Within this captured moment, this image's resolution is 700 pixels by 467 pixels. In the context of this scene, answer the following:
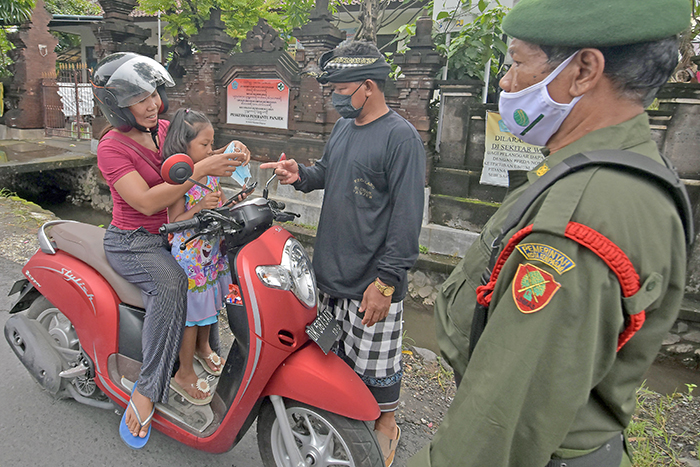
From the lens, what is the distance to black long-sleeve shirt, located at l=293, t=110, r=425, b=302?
1.97 meters

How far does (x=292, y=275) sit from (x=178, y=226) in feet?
1.60

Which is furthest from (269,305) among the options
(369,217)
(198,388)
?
(198,388)

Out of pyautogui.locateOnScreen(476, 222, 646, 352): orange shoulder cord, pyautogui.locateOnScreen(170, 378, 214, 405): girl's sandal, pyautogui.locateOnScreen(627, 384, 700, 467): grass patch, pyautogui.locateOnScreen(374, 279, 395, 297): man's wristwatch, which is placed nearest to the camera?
pyautogui.locateOnScreen(476, 222, 646, 352): orange shoulder cord

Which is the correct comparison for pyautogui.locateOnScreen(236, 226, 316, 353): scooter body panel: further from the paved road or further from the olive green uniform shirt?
the olive green uniform shirt

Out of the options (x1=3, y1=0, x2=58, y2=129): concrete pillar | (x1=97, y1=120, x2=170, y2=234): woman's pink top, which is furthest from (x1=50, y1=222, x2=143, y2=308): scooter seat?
(x1=3, y1=0, x2=58, y2=129): concrete pillar

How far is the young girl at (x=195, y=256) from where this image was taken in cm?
217

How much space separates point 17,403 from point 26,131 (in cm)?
1298

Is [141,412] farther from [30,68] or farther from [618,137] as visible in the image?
[30,68]

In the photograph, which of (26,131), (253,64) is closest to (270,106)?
(253,64)

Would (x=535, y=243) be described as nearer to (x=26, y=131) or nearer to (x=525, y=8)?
(x=525, y=8)

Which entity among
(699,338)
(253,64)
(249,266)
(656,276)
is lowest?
(699,338)

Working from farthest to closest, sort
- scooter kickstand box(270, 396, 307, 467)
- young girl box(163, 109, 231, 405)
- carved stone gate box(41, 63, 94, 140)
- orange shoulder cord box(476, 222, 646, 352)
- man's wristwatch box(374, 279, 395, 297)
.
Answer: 1. carved stone gate box(41, 63, 94, 140)
2. young girl box(163, 109, 231, 405)
3. man's wristwatch box(374, 279, 395, 297)
4. scooter kickstand box(270, 396, 307, 467)
5. orange shoulder cord box(476, 222, 646, 352)

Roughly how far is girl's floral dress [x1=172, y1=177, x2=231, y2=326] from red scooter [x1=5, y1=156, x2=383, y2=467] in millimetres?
271

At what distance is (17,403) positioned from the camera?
2.61 meters
